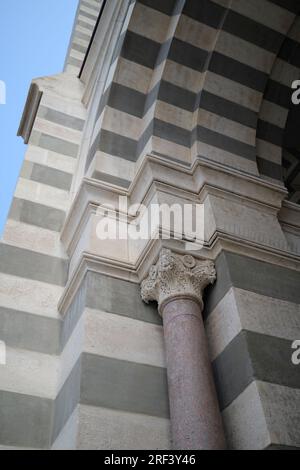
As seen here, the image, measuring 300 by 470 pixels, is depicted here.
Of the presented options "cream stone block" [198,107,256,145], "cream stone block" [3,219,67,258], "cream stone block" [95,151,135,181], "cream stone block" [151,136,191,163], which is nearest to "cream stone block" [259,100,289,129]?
"cream stone block" [198,107,256,145]

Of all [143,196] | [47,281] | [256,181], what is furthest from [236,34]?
[47,281]

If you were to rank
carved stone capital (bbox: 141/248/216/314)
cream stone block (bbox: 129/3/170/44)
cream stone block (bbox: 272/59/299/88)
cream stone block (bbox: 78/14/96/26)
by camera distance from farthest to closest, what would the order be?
cream stone block (bbox: 78/14/96/26)
cream stone block (bbox: 272/59/299/88)
cream stone block (bbox: 129/3/170/44)
carved stone capital (bbox: 141/248/216/314)

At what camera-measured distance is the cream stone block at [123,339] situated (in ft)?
9.00

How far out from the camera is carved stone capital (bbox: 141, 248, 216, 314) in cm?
294

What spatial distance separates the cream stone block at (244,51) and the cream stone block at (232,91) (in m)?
0.26

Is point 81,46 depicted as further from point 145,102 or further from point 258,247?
point 258,247

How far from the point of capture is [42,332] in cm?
334

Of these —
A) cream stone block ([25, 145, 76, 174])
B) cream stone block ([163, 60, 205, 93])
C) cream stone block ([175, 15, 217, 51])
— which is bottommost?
cream stone block ([163, 60, 205, 93])

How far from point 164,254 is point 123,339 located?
651 millimetres

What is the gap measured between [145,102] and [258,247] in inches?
87.1

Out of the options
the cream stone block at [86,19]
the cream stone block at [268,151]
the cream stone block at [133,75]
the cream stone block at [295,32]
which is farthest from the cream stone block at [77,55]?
the cream stone block at [268,151]

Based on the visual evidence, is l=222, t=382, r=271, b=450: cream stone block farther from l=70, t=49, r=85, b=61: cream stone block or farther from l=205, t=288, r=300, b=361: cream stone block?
l=70, t=49, r=85, b=61: cream stone block

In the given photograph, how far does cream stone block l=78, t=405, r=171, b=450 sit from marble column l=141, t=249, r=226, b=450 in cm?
13

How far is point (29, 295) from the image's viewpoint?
354cm
